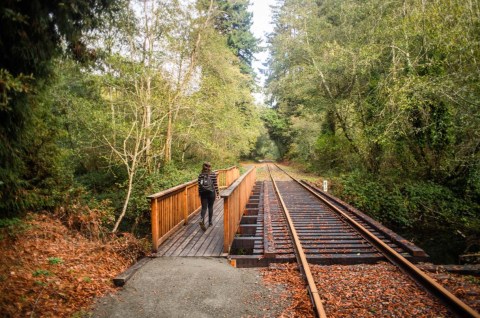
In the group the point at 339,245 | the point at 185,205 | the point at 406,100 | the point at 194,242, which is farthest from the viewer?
the point at 406,100

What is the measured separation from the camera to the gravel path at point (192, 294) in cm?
371

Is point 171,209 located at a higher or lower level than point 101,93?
lower

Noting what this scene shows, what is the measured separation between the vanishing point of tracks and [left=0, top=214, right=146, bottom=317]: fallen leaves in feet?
11.0

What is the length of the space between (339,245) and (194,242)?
11.0 ft

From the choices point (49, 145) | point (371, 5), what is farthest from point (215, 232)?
point (371, 5)

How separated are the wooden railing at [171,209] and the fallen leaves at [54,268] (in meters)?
0.61

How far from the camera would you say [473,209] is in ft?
37.9

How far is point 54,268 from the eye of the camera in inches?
177

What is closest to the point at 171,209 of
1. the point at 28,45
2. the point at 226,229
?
the point at 226,229

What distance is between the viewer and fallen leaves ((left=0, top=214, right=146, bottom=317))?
11.6ft

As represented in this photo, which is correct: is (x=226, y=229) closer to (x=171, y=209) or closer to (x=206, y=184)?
(x=206, y=184)

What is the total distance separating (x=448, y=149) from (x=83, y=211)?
1422 centimetres

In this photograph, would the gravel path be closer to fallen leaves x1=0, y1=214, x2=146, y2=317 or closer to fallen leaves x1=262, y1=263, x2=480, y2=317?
fallen leaves x1=262, y1=263, x2=480, y2=317

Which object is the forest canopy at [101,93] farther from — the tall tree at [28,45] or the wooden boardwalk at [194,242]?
the wooden boardwalk at [194,242]
